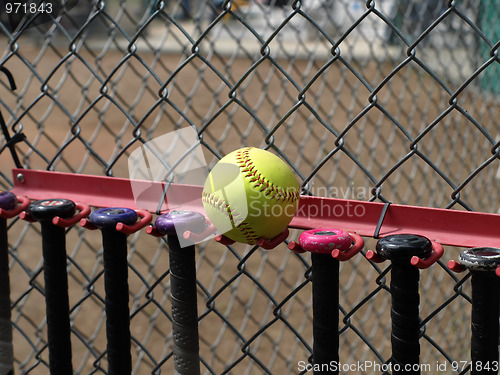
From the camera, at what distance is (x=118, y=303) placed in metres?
1.29

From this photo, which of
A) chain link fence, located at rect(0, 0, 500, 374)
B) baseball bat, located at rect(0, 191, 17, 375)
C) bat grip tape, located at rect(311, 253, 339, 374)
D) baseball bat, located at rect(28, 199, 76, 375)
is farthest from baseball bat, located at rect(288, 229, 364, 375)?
baseball bat, located at rect(0, 191, 17, 375)

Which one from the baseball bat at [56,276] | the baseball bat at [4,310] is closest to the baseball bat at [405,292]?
the baseball bat at [56,276]

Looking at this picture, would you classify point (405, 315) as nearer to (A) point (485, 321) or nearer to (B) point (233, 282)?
(A) point (485, 321)

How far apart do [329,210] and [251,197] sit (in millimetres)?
184

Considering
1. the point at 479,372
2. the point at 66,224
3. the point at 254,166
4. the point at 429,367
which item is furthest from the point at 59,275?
the point at 429,367

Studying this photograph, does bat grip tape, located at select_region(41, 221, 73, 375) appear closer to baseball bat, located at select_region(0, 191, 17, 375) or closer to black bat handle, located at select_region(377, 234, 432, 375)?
baseball bat, located at select_region(0, 191, 17, 375)

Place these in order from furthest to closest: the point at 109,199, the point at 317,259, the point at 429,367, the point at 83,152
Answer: the point at 83,152, the point at 429,367, the point at 109,199, the point at 317,259

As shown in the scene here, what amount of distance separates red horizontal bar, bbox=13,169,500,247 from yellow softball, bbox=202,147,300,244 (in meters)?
0.09

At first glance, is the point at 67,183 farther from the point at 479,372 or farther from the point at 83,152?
the point at 83,152

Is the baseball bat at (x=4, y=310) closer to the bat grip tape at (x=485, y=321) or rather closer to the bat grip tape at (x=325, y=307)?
the bat grip tape at (x=325, y=307)

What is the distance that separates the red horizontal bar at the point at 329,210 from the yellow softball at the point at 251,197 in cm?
9

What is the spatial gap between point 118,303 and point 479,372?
0.71 m

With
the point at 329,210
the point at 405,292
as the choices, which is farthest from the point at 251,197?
the point at 405,292

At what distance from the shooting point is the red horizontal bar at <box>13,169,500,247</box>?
1123mm
